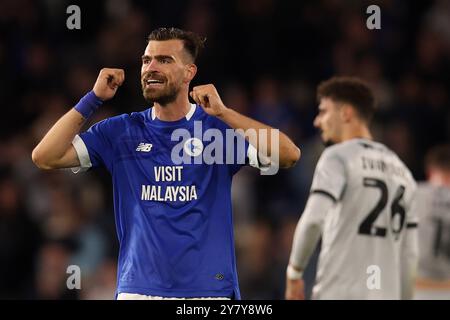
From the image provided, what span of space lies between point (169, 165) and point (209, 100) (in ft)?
1.41

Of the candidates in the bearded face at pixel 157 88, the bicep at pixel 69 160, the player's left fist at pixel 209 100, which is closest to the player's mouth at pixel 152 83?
the bearded face at pixel 157 88

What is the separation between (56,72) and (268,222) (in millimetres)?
3086

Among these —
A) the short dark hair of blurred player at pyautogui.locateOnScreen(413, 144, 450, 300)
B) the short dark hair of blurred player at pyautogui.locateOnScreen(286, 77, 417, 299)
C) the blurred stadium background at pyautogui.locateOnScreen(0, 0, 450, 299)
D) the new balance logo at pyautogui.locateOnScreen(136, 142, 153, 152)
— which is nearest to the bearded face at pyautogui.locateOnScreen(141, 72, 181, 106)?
the new balance logo at pyautogui.locateOnScreen(136, 142, 153, 152)

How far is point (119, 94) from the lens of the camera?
427 inches

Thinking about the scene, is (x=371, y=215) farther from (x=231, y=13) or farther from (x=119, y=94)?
(x=231, y=13)

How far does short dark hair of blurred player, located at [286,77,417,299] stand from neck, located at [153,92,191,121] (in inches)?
48.6

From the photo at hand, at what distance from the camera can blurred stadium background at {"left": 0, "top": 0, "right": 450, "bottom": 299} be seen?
31.7 feet

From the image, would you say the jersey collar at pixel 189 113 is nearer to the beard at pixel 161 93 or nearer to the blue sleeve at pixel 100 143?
the beard at pixel 161 93

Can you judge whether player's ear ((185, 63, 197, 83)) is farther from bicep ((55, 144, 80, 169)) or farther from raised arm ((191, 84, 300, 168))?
bicep ((55, 144, 80, 169))

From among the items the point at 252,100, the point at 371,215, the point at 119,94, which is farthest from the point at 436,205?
the point at 119,94

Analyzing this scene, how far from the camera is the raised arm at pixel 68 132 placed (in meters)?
5.37

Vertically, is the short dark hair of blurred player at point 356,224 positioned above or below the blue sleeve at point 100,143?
below

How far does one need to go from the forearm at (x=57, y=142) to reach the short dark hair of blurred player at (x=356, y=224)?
1.68 m
